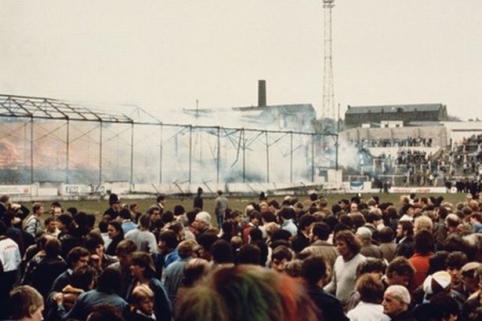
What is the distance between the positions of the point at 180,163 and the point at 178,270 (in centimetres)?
5063

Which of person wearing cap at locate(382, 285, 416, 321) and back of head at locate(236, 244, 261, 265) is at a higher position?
back of head at locate(236, 244, 261, 265)

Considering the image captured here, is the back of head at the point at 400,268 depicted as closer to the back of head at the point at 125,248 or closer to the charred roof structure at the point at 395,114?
the back of head at the point at 125,248

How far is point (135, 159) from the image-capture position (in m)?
58.8

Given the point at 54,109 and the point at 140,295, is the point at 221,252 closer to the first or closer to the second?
the point at 140,295

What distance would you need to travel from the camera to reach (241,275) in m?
2.12

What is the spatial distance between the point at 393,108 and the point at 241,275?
12653 centimetres

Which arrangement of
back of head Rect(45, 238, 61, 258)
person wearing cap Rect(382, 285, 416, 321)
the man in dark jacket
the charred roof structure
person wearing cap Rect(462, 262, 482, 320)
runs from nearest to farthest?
the man in dark jacket → person wearing cap Rect(382, 285, 416, 321) → person wearing cap Rect(462, 262, 482, 320) → back of head Rect(45, 238, 61, 258) → the charred roof structure

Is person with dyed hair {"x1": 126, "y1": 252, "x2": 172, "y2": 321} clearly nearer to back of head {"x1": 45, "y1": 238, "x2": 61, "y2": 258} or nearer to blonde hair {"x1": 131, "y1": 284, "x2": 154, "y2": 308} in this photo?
blonde hair {"x1": 131, "y1": 284, "x2": 154, "y2": 308}

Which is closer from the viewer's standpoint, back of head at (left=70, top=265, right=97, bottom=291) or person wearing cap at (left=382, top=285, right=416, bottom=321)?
person wearing cap at (left=382, top=285, right=416, bottom=321)

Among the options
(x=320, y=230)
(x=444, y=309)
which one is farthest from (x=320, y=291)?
(x=320, y=230)

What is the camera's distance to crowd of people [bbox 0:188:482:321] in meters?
2.12

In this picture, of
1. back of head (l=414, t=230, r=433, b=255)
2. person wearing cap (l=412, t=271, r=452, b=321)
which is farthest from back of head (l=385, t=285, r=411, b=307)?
back of head (l=414, t=230, r=433, b=255)

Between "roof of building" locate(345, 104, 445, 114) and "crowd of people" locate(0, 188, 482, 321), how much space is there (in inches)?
4491

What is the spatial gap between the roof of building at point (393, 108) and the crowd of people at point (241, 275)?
114m
